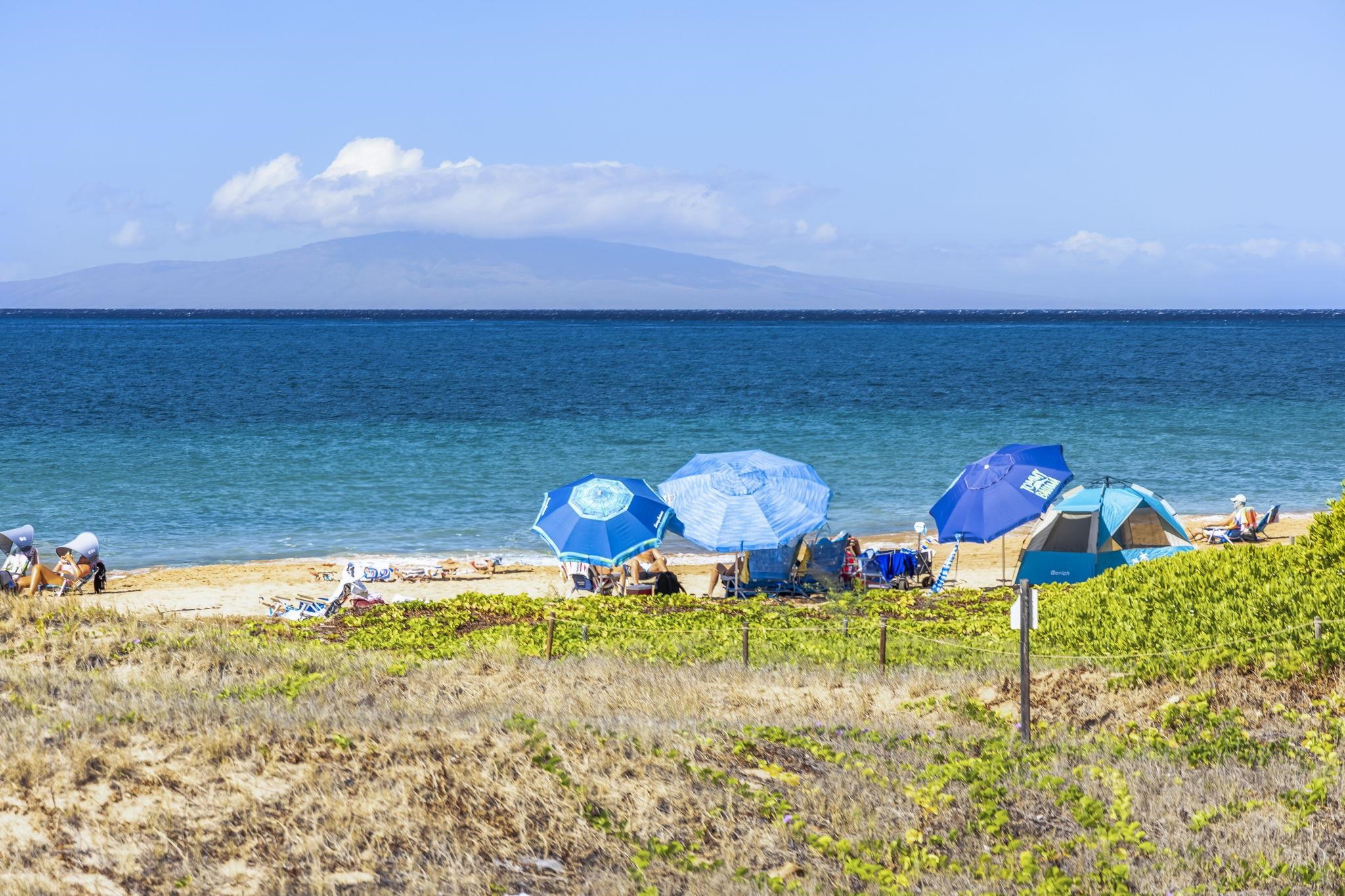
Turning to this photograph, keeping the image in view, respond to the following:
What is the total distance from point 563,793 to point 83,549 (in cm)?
1595

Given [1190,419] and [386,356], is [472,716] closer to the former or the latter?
[1190,419]

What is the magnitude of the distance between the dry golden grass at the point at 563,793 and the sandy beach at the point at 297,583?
8.93m

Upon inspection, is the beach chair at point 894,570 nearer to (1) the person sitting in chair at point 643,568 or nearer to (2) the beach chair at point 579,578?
(1) the person sitting in chair at point 643,568

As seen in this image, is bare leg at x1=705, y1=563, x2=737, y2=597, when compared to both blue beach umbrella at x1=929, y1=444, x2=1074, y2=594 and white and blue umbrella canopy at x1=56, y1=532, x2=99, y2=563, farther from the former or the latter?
white and blue umbrella canopy at x1=56, y1=532, x2=99, y2=563

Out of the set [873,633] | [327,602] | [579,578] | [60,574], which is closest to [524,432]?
[60,574]

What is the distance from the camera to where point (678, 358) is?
101062mm

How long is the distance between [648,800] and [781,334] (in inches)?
6059

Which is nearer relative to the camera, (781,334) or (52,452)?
(52,452)

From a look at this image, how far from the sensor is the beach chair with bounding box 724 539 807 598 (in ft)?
62.9

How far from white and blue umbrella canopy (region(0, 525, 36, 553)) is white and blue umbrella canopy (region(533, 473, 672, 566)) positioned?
9374mm

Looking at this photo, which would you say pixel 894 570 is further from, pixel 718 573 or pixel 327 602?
pixel 327 602

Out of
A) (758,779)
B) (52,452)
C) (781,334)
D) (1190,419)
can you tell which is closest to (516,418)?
(52,452)

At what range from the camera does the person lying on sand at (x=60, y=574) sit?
1942cm

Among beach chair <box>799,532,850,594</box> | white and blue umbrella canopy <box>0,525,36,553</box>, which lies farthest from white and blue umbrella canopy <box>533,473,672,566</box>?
white and blue umbrella canopy <box>0,525,36,553</box>
